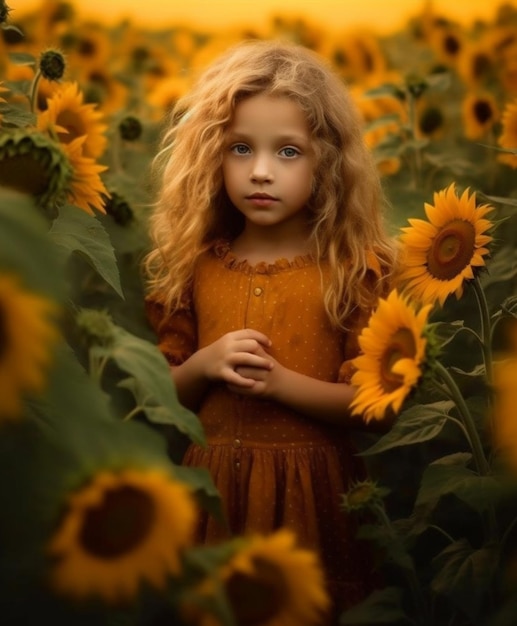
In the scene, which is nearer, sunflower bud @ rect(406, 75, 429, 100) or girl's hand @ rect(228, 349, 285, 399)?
girl's hand @ rect(228, 349, 285, 399)

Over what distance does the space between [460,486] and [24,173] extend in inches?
25.8

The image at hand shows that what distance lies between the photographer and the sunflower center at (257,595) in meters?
1.07

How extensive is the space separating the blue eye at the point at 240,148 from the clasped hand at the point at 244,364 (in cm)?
26

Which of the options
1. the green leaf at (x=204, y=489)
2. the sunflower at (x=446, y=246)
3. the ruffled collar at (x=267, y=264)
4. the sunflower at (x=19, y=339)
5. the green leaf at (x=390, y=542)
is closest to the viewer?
the sunflower at (x=19, y=339)

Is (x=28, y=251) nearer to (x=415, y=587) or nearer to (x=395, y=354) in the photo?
(x=395, y=354)

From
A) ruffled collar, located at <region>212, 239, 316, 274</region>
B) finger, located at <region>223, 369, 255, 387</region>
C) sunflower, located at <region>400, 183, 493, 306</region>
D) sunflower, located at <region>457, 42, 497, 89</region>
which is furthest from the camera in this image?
sunflower, located at <region>457, 42, 497, 89</region>

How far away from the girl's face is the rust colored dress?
0.09 meters

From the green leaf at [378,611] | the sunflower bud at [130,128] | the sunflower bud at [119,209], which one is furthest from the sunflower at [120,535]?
the sunflower bud at [130,128]

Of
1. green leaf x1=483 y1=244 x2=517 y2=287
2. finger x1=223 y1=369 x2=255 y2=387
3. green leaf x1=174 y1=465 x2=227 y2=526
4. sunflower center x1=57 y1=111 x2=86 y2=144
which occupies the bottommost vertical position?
finger x1=223 y1=369 x2=255 y2=387

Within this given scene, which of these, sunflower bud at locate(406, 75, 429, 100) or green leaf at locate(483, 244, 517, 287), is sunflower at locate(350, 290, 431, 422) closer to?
green leaf at locate(483, 244, 517, 287)

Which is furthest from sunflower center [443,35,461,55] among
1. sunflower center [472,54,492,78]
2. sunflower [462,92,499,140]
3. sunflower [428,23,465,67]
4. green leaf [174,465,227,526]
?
green leaf [174,465,227,526]

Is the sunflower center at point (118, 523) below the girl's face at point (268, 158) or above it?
below

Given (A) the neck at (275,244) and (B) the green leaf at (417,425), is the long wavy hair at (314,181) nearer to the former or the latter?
(A) the neck at (275,244)

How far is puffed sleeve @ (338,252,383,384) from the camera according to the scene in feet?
5.75
